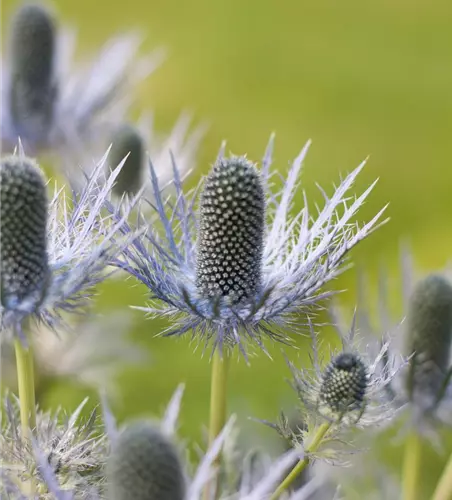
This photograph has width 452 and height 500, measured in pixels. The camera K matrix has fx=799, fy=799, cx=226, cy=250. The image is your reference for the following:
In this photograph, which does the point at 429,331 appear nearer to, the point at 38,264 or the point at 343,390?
the point at 343,390

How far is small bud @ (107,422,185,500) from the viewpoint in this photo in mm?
396

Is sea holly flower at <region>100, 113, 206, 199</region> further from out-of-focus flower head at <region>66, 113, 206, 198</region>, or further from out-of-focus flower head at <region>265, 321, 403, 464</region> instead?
out-of-focus flower head at <region>265, 321, 403, 464</region>

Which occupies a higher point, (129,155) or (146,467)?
(129,155)

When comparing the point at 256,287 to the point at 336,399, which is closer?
the point at 336,399

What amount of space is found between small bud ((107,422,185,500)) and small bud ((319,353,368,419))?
0.18 meters

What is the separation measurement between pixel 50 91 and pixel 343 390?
0.84 meters

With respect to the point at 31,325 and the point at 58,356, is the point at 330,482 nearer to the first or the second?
the point at 31,325

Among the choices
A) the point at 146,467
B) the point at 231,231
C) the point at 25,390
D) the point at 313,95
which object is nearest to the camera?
the point at 146,467

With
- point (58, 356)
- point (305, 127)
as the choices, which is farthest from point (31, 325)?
point (305, 127)

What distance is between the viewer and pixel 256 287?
0.67m

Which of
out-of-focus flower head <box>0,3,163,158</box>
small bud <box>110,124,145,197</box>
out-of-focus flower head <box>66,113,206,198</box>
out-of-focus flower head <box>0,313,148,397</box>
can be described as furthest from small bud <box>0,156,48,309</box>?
out-of-focus flower head <box>0,3,163,158</box>

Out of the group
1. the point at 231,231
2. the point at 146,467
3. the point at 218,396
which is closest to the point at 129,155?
the point at 231,231

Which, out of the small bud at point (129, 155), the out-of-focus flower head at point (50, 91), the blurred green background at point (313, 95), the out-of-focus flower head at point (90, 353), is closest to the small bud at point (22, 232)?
the small bud at point (129, 155)

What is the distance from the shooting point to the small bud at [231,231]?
2.04 ft
